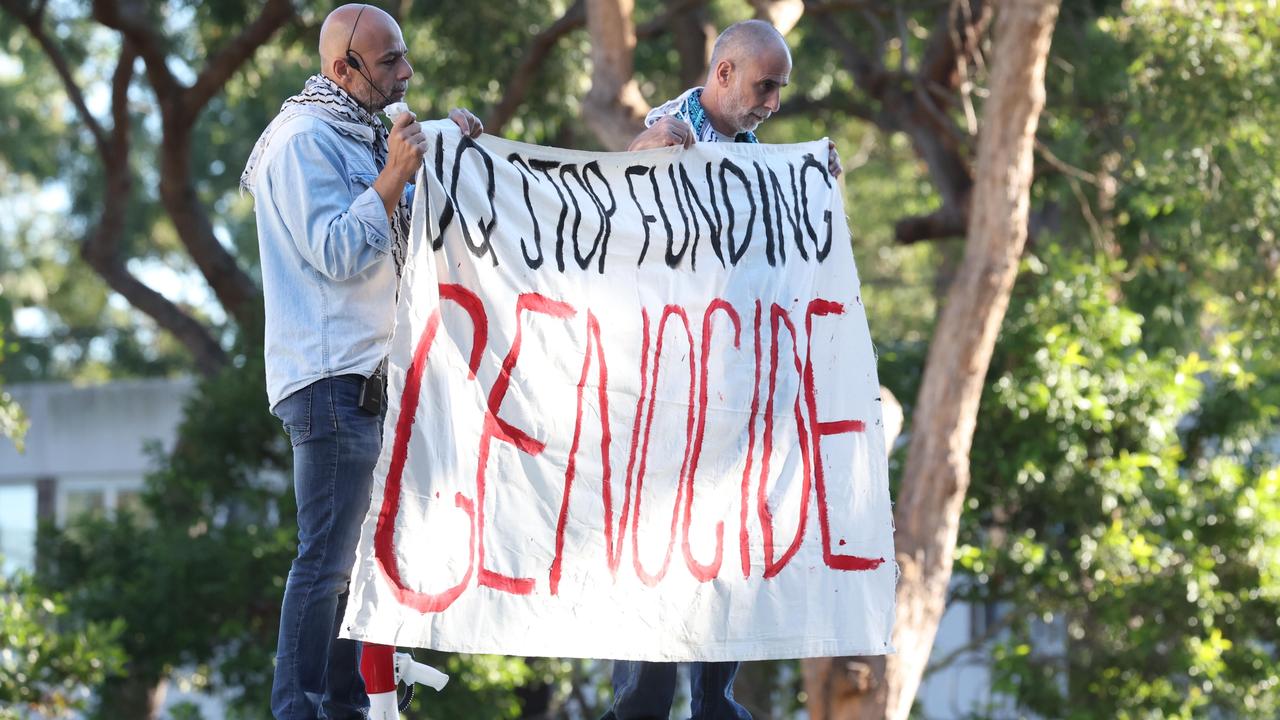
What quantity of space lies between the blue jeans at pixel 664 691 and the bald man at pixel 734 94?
1388 mm

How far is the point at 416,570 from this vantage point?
3549mm

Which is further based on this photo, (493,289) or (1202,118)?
(1202,118)

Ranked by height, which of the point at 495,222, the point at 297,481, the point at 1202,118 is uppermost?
the point at 1202,118

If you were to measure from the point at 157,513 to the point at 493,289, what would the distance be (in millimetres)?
7350

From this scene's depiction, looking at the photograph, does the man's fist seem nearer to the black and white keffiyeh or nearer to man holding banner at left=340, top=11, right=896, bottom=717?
man holding banner at left=340, top=11, right=896, bottom=717

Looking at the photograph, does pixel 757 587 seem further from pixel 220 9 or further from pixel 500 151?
pixel 220 9

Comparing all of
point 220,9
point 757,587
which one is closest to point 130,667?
point 220,9

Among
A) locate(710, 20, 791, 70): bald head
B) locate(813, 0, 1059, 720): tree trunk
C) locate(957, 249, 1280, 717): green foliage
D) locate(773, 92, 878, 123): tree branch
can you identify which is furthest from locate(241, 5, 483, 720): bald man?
locate(773, 92, 878, 123): tree branch

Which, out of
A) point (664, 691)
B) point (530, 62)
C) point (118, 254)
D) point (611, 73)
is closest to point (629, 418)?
point (664, 691)

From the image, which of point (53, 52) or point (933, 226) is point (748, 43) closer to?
point (933, 226)

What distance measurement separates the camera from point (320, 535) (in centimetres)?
353

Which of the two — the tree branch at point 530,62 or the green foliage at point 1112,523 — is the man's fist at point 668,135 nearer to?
the green foliage at point 1112,523

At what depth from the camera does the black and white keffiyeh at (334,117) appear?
363 cm

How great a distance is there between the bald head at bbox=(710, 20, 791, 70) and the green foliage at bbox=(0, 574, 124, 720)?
6.23 metres
